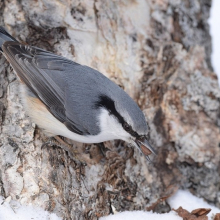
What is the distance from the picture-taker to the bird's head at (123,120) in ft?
8.39

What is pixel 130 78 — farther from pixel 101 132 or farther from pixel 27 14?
pixel 27 14

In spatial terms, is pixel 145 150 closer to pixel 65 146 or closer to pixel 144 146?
pixel 144 146

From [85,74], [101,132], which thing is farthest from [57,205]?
[85,74]

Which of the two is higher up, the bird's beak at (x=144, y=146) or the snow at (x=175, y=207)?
the bird's beak at (x=144, y=146)

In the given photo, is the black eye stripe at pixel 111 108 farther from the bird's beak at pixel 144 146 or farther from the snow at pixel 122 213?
the snow at pixel 122 213

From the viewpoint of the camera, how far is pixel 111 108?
2.67m

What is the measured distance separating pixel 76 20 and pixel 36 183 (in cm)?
128

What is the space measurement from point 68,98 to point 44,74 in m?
0.23

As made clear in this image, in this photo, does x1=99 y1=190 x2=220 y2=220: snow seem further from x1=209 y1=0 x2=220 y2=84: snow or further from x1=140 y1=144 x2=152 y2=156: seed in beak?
x1=209 y1=0 x2=220 y2=84: snow

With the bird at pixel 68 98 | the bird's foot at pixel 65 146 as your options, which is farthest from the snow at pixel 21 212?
the bird at pixel 68 98

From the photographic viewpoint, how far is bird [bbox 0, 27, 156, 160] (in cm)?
269

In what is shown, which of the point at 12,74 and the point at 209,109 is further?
the point at 209,109

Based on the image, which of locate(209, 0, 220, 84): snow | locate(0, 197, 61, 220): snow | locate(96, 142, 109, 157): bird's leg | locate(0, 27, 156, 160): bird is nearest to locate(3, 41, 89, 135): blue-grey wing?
locate(0, 27, 156, 160): bird

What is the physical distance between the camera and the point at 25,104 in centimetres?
276
